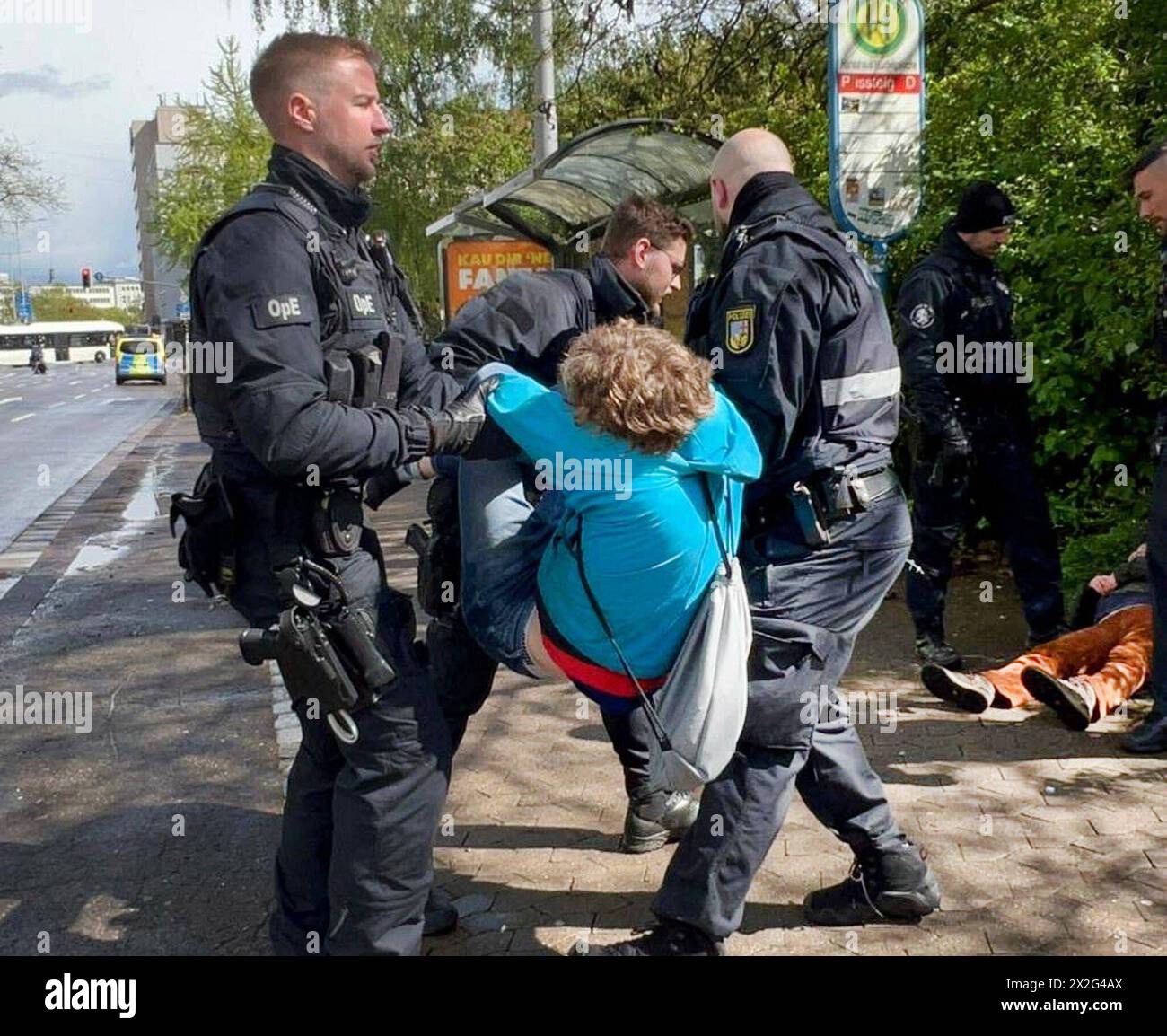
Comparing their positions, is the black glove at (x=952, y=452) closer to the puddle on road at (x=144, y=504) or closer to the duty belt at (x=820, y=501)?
the duty belt at (x=820, y=501)

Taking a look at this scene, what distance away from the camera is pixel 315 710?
8.79 feet

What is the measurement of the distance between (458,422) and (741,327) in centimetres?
68

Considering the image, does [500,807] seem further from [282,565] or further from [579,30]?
[579,30]

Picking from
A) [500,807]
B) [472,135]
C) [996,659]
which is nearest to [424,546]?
[500,807]

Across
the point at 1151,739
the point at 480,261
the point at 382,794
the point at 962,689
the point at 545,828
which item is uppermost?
the point at 480,261

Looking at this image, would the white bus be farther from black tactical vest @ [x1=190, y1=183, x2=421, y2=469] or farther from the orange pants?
black tactical vest @ [x1=190, y1=183, x2=421, y2=469]

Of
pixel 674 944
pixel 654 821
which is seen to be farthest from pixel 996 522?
pixel 674 944

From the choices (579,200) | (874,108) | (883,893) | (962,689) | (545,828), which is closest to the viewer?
(883,893)

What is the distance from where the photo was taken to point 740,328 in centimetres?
285

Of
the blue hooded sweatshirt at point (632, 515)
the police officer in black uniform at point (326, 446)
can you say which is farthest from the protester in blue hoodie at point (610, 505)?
the police officer in black uniform at point (326, 446)

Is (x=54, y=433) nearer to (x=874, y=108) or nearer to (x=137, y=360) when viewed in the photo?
(x=874, y=108)

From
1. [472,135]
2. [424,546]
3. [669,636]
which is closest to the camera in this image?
[669,636]

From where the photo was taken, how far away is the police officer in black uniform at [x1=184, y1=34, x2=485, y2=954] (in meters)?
2.51
